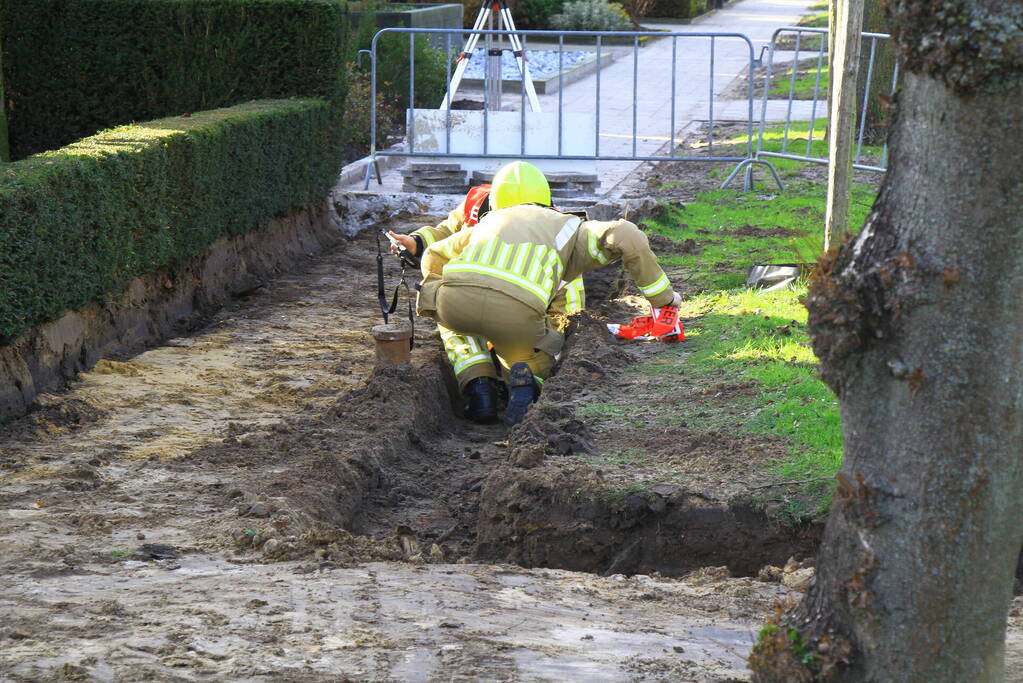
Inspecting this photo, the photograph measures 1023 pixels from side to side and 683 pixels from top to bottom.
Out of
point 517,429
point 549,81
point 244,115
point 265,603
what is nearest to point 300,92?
point 244,115

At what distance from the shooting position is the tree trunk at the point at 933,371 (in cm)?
231

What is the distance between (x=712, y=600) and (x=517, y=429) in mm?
2284

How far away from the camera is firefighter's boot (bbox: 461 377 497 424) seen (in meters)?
7.24

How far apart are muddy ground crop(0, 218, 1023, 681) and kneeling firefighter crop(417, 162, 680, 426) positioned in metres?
0.28

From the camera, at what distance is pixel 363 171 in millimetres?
13047

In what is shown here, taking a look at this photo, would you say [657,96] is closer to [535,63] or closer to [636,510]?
[535,63]

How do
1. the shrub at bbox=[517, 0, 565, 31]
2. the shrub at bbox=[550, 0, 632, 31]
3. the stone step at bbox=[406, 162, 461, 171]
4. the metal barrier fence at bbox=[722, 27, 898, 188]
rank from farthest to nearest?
the shrub at bbox=[517, 0, 565, 31], the shrub at bbox=[550, 0, 632, 31], the stone step at bbox=[406, 162, 461, 171], the metal barrier fence at bbox=[722, 27, 898, 188]

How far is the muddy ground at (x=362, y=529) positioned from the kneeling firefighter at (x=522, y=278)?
0.28 m

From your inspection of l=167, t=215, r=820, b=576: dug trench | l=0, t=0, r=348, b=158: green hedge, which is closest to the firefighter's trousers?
l=167, t=215, r=820, b=576: dug trench

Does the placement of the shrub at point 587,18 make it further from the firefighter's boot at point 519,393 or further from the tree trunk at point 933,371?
the tree trunk at point 933,371

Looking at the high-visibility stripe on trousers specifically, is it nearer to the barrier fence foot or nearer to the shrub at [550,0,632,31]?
the barrier fence foot

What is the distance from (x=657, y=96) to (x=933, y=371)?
1826 centimetres

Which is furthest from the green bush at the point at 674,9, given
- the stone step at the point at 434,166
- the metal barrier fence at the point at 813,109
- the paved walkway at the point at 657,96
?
the stone step at the point at 434,166

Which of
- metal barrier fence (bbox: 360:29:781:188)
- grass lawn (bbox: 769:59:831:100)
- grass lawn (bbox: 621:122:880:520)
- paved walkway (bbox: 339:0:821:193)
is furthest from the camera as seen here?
grass lawn (bbox: 769:59:831:100)
